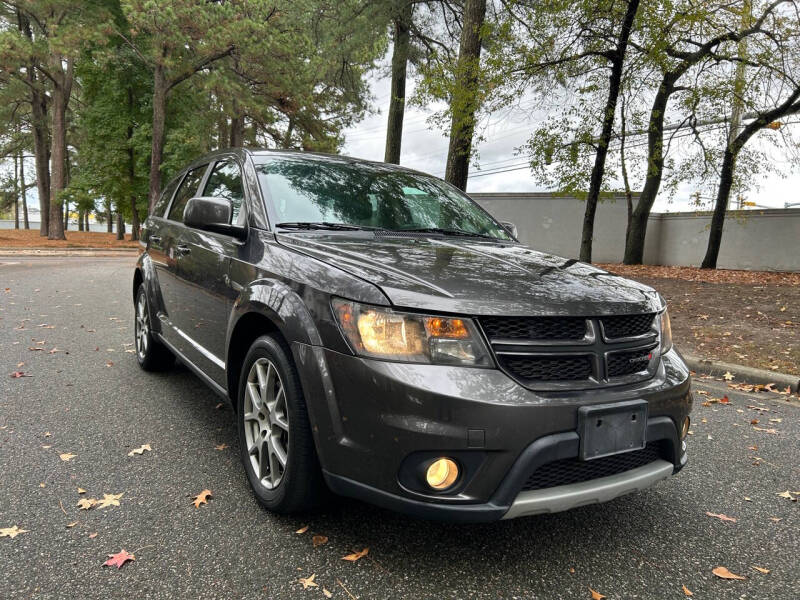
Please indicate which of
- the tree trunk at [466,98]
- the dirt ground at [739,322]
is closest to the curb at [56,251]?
the tree trunk at [466,98]

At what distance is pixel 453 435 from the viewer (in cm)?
187

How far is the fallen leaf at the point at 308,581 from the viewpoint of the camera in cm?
203

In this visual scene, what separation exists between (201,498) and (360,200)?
5.90ft

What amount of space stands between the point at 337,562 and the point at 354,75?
17.6 m

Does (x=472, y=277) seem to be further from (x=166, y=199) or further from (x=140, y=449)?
(x=166, y=199)

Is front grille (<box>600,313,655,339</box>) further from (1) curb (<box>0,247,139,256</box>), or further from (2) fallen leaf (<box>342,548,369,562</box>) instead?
(1) curb (<box>0,247,139,256</box>)

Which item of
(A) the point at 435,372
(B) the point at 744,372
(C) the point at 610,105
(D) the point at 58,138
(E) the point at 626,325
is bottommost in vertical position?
(B) the point at 744,372

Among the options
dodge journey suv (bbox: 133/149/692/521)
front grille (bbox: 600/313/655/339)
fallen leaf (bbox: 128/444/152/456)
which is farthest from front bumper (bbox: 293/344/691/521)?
fallen leaf (bbox: 128/444/152/456)

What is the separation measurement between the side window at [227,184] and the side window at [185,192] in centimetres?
31

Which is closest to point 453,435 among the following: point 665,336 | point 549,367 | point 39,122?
point 549,367

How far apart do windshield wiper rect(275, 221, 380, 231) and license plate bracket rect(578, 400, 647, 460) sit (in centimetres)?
157

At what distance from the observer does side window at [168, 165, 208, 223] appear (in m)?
4.13

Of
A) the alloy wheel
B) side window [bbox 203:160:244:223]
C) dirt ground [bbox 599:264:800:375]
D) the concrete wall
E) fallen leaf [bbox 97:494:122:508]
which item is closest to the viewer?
the alloy wheel

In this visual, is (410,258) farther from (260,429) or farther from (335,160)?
(335,160)
